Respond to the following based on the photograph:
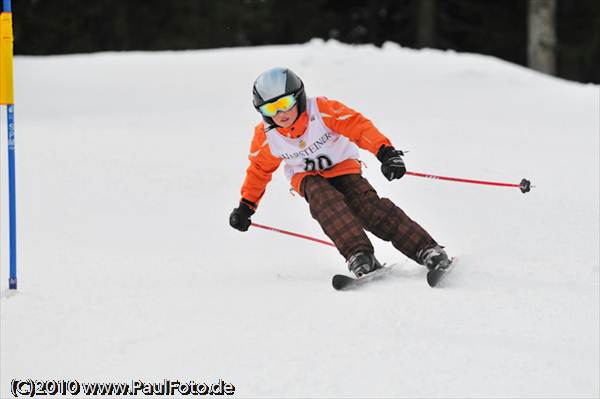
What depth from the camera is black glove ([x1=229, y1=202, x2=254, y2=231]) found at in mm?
5172

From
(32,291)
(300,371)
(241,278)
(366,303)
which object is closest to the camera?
(300,371)

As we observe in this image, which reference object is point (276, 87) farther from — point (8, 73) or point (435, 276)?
point (8, 73)

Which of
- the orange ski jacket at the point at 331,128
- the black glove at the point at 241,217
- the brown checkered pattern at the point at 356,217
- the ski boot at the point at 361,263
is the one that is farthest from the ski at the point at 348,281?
the black glove at the point at 241,217

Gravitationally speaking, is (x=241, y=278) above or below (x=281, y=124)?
below

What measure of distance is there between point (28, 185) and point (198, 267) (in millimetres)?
2416

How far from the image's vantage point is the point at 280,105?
4699 mm

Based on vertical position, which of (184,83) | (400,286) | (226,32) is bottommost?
(226,32)

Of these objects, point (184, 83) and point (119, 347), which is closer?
point (119, 347)

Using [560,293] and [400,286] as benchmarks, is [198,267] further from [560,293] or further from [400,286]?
[560,293]

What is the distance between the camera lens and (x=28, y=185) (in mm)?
7094

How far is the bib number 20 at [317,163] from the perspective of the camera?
16.4 feet

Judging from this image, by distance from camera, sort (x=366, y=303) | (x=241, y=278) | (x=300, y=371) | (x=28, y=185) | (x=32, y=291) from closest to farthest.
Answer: (x=300, y=371) → (x=366, y=303) → (x=32, y=291) → (x=241, y=278) → (x=28, y=185)

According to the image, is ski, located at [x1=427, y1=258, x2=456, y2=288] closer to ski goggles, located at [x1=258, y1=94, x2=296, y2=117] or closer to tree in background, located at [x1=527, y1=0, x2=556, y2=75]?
ski goggles, located at [x1=258, y1=94, x2=296, y2=117]

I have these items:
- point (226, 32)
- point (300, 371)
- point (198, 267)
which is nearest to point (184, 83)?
point (198, 267)
